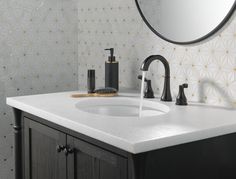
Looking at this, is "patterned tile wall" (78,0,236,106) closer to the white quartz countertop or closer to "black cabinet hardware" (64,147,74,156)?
the white quartz countertop

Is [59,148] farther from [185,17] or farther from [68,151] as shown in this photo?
[185,17]

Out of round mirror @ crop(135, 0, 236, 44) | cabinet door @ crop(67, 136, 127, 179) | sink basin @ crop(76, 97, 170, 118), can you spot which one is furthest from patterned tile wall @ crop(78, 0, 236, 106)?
cabinet door @ crop(67, 136, 127, 179)

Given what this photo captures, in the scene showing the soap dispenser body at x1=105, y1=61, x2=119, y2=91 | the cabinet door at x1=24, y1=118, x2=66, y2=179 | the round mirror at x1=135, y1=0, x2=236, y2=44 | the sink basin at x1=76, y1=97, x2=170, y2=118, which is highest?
the round mirror at x1=135, y1=0, x2=236, y2=44

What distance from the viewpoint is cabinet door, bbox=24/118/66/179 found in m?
1.68

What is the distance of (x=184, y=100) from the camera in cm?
179

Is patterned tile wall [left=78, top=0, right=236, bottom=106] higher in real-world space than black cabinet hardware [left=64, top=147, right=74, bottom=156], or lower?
higher

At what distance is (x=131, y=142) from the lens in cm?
123

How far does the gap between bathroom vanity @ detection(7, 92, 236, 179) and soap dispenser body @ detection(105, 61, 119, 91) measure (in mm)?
297

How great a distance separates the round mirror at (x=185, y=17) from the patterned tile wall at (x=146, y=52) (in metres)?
0.04

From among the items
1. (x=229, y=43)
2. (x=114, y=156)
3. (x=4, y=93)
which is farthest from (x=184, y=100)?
(x=4, y=93)

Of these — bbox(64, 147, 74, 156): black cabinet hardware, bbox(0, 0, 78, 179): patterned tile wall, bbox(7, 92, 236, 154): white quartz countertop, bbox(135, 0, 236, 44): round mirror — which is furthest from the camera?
bbox(0, 0, 78, 179): patterned tile wall

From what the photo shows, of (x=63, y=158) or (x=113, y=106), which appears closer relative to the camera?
(x=63, y=158)

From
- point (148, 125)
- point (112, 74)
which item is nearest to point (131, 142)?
point (148, 125)

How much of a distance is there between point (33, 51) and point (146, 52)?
2.43 feet
